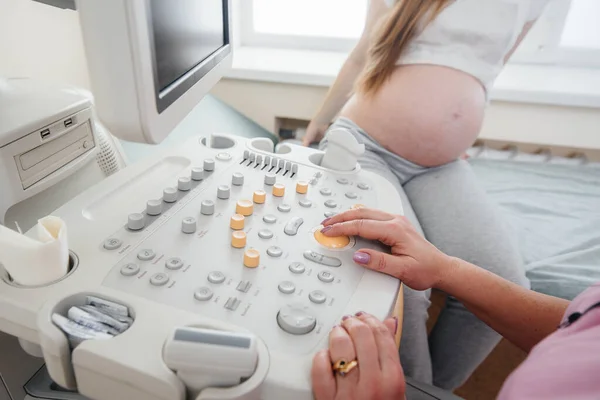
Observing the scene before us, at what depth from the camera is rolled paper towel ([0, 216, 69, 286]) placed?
0.36m

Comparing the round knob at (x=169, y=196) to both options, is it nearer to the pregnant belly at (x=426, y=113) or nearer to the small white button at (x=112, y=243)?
the small white button at (x=112, y=243)

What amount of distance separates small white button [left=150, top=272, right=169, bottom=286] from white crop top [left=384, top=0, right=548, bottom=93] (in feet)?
2.40

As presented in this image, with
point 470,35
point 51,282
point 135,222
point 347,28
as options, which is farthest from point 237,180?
point 347,28

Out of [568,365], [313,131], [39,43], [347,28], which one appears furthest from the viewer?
[347,28]

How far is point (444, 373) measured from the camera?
0.86 meters

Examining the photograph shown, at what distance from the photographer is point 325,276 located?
44 cm

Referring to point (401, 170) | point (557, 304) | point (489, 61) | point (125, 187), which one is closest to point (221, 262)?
point (125, 187)

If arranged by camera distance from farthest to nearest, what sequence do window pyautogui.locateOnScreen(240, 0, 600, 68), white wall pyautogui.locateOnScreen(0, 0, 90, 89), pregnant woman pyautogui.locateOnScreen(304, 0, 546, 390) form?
window pyautogui.locateOnScreen(240, 0, 600, 68)
pregnant woman pyautogui.locateOnScreen(304, 0, 546, 390)
white wall pyautogui.locateOnScreen(0, 0, 90, 89)

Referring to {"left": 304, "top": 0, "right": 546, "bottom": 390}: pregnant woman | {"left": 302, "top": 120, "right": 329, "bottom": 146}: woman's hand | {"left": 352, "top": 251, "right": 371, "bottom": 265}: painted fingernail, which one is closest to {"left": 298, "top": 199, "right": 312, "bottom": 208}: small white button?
{"left": 352, "top": 251, "right": 371, "bottom": 265}: painted fingernail

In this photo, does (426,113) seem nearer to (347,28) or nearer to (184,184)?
(184,184)

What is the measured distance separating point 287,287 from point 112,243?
18 centimetres

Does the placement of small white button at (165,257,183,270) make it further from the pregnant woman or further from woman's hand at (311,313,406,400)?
the pregnant woman

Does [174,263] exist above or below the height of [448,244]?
above

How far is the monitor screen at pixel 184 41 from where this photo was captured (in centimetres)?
41
